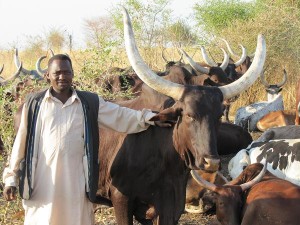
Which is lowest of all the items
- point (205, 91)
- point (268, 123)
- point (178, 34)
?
point (268, 123)

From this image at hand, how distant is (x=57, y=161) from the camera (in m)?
4.06

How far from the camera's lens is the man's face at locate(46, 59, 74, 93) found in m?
4.12

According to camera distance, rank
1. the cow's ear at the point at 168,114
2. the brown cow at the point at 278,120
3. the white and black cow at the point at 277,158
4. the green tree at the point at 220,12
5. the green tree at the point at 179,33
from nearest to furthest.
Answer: the cow's ear at the point at 168,114 → the white and black cow at the point at 277,158 → the brown cow at the point at 278,120 → the green tree at the point at 179,33 → the green tree at the point at 220,12

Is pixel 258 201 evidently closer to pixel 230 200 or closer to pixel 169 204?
pixel 230 200

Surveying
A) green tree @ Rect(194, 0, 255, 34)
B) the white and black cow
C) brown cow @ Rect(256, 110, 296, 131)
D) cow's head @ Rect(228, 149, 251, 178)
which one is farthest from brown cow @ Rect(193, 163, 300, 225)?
green tree @ Rect(194, 0, 255, 34)

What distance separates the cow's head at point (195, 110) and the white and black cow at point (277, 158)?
233cm

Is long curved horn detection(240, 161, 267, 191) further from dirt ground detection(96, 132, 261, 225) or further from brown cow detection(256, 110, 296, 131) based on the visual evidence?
brown cow detection(256, 110, 296, 131)

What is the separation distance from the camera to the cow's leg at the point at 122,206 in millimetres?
4863

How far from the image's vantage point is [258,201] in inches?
204

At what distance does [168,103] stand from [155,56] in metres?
11.6

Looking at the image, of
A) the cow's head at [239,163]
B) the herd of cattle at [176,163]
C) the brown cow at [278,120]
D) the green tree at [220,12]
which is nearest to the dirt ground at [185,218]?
the cow's head at [239,163]

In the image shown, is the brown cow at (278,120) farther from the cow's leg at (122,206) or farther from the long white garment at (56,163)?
the long white garment at (56,163)

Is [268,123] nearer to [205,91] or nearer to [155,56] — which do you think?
[155,56]

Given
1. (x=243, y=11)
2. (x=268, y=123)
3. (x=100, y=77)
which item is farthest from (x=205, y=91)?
(x=243, y=11)
